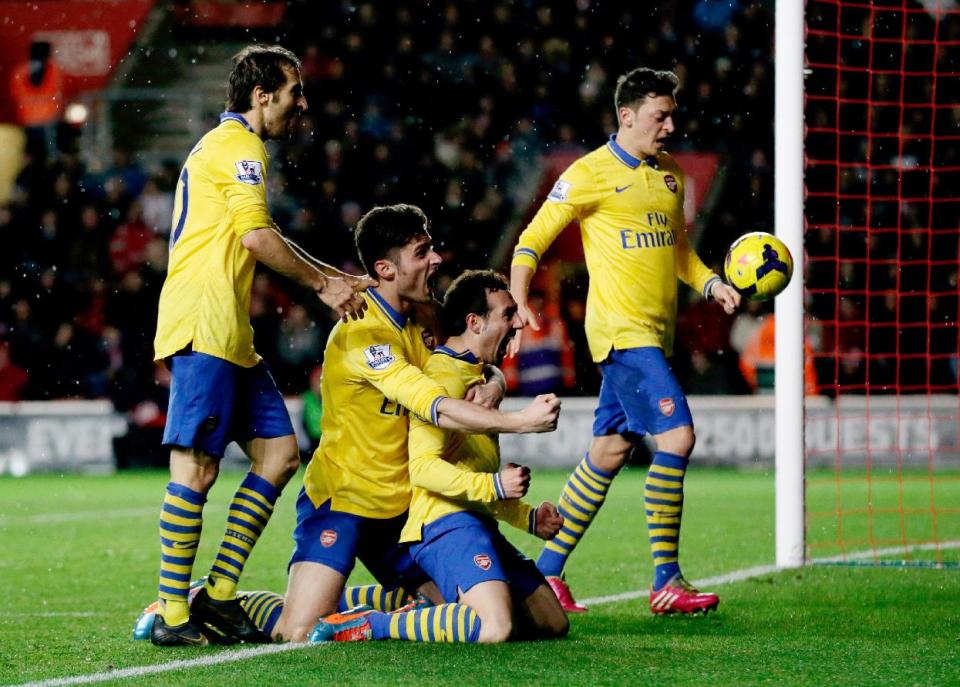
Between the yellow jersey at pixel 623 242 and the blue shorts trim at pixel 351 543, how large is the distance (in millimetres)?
1255

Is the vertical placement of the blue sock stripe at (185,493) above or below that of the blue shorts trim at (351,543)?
above

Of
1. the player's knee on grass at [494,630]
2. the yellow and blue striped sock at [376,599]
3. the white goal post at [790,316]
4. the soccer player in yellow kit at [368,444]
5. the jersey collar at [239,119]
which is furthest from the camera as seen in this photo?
the white goal post at [790,316]

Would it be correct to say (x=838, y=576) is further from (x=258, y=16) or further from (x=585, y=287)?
(x=258, y=16)

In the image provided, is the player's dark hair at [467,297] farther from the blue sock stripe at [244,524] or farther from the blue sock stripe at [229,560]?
the blue sock stripe at [229,560]

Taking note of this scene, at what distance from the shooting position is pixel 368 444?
195 inches

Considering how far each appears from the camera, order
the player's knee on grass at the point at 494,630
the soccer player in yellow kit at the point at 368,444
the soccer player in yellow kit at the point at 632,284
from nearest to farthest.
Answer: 1. the player's knee on grass at the point at 494,630
2. the soccer player in yellow kit at the point at 368,444
3. the soccer player in yellow kit at the point at 632,284

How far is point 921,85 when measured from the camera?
51.3 feet

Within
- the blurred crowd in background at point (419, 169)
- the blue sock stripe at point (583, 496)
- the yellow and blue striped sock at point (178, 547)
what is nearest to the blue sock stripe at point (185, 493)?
the yellow and blue striped sock at point (178, 547)

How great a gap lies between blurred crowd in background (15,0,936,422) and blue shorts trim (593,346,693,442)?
845 cm

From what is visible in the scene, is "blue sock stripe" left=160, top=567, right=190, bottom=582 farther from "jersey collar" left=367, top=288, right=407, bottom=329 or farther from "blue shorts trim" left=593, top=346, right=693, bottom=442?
"blue shorts trim" left=593, top=346, right=693, bottom=442

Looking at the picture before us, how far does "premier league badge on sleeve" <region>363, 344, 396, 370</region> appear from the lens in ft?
15.7

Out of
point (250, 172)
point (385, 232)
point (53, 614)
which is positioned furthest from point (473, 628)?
point (53, 614)

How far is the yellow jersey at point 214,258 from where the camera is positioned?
4797 mm

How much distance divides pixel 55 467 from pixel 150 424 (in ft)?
3.03
